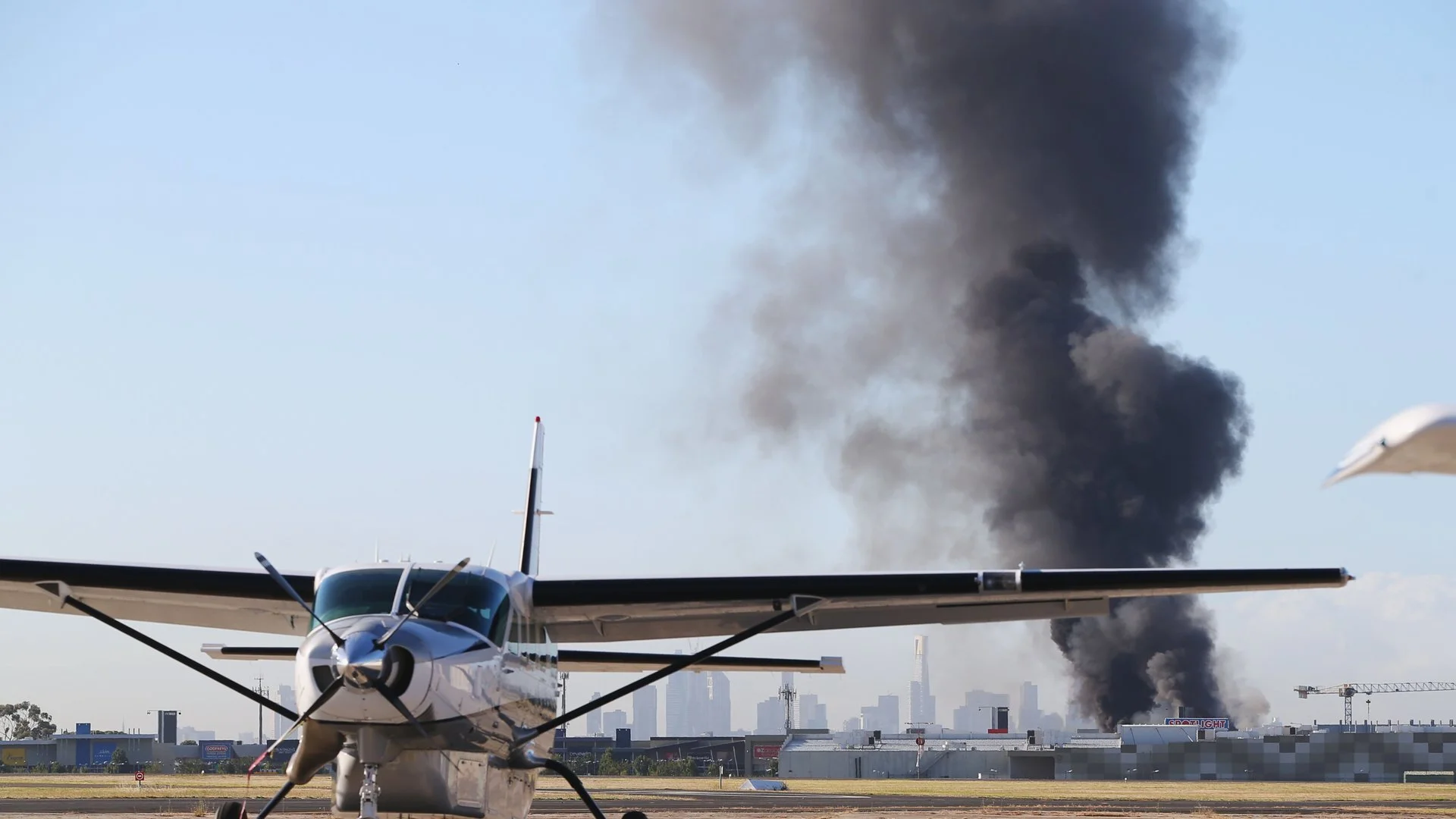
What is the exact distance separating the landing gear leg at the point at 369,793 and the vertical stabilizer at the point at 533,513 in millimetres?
8722

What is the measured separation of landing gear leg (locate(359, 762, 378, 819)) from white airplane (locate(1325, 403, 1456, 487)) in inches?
446

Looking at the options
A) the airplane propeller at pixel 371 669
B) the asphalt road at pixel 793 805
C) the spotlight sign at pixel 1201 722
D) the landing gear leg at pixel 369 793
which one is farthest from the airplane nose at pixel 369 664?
the spotlight sign at pixel 1201 722

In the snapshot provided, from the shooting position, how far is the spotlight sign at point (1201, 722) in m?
111

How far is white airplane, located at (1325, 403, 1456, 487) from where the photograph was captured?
271cm

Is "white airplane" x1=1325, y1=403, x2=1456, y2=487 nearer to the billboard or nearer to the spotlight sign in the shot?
the spotlight sign

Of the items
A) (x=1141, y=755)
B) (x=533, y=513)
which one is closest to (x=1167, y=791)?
(x=1141, y=755)

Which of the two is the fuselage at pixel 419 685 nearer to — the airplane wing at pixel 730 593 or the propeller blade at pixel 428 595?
the propeller blade at pixel 428 595

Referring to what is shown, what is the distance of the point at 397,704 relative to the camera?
41.2 ft

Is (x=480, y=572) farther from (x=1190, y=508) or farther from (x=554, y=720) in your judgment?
(x=1190, y=508)

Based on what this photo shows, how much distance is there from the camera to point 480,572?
48.6 feet

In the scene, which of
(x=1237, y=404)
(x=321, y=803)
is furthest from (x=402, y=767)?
A: (x=1237, y=404)

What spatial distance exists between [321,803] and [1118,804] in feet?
76.5

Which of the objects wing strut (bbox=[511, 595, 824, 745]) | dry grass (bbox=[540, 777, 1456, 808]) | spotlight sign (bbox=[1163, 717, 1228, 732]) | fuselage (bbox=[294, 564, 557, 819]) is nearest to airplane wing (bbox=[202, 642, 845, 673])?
wing strut (bbox=[511, 595, 824, 745])

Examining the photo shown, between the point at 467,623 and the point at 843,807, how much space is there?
101 feet
